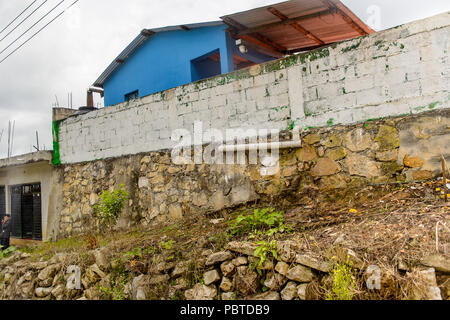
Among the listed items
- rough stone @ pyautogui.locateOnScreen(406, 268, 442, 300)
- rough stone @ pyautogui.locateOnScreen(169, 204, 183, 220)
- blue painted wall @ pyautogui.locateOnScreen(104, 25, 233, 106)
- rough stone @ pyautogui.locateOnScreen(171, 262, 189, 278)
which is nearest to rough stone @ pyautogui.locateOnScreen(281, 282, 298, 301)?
rough stone @ pyautogui.locateOnScreen(406, 268, 442, 300)

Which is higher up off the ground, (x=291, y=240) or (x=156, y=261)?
(x=291, y=240)

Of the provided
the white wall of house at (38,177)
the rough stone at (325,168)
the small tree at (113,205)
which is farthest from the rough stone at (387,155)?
the white wall of house at (38,177)

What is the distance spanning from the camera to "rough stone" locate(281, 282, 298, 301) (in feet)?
10.2

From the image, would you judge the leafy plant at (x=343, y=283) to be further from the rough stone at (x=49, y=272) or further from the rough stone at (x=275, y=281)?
the rough stone at (x=49, y=272)

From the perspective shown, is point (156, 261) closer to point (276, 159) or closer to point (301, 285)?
point (301, 285)

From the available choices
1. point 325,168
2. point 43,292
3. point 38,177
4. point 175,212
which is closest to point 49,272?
point 43,292

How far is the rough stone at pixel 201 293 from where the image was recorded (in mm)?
3539

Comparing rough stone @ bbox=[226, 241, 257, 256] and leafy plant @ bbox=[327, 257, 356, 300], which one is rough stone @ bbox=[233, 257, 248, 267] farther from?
leafy plant @ bbox=[327, 257, 356, 300]

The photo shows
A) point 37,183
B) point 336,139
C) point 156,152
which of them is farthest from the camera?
point 37,183

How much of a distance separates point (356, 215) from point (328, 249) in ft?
3.39

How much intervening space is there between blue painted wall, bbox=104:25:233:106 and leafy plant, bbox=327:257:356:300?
7162 mm

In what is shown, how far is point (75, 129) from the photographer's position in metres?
8.50

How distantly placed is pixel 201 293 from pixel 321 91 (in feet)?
10.6
